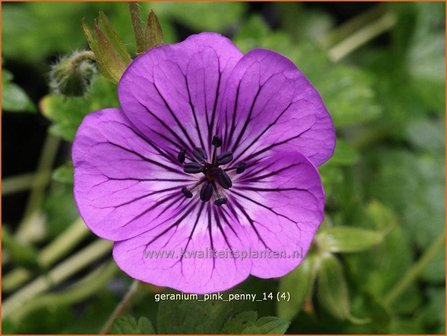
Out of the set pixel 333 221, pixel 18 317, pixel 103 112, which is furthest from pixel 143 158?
pixel 18 317

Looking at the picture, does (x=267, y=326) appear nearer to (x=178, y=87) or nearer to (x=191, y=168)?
(x=191, y=168)

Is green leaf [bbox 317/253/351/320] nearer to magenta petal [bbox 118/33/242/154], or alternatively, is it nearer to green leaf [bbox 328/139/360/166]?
green leaf [bbox 328/139/360/166]

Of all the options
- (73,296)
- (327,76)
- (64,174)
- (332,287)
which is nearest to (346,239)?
(332,287)

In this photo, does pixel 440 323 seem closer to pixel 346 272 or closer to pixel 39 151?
pixel 346 272

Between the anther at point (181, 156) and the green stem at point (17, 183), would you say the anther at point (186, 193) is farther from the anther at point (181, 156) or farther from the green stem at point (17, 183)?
the green stem at point (17, 183)

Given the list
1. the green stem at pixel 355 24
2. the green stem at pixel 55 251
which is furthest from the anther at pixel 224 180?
the green stem at pixel 355 24

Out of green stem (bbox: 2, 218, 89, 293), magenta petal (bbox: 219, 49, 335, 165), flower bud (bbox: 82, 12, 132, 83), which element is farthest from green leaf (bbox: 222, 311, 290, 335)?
green stem (bbox: 2, 218, 89, 293)
